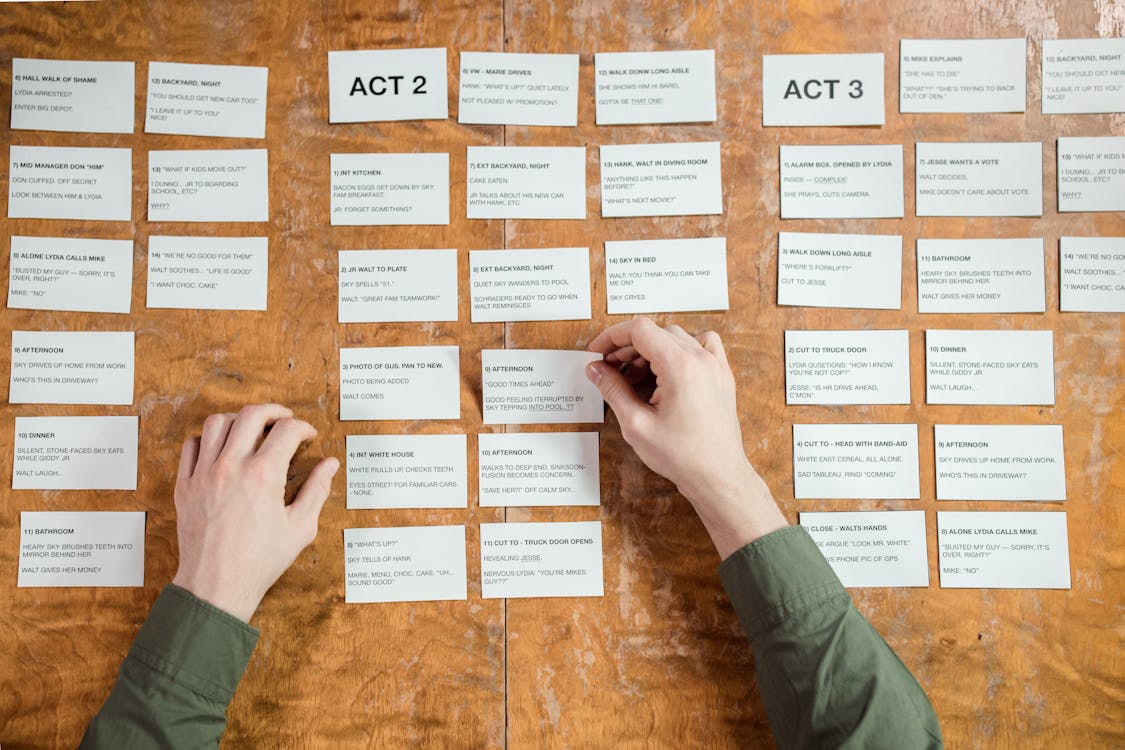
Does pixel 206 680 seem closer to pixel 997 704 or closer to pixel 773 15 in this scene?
pixel 997 704

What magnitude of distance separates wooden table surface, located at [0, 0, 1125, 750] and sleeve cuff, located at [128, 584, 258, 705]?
112mm

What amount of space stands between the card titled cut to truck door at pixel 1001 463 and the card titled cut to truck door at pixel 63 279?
4.16ft

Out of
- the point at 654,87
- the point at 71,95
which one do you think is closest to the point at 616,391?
the point at 654,87

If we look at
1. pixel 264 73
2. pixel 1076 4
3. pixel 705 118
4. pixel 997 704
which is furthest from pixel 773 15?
pixel 997 704

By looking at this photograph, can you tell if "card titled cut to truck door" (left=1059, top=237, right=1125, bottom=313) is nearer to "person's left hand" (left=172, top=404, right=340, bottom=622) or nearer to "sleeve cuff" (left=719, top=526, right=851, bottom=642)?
"sleeve cuff" (left=719, top=526, right=851, bottom=642)

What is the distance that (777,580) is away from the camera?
0.91 meters

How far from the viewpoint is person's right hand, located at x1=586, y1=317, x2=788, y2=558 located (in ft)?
3.09

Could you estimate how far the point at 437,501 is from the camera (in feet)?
3.43

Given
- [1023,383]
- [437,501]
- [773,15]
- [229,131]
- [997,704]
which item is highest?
[773,15]

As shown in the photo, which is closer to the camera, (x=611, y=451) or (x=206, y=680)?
(x=206, y=680)

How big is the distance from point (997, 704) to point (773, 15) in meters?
1.09

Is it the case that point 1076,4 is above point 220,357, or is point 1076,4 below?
above

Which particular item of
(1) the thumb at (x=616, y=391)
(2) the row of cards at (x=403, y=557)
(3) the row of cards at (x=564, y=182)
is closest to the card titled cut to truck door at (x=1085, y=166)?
(3) the row of cards at (x=564, y=182)

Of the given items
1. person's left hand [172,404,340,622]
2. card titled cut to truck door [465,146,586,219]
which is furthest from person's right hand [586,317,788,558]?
person's left hand [172,404,340,622]
